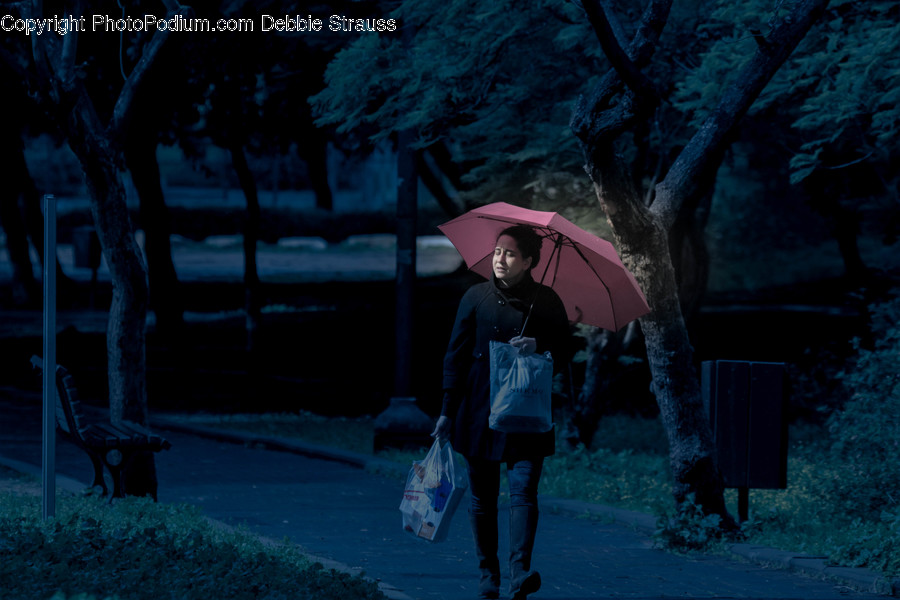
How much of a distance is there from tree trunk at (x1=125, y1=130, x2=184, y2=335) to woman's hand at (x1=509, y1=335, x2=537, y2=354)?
20973 mm

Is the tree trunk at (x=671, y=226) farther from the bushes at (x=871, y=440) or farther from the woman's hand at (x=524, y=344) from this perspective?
the woman's hand at (x=524, y=344)

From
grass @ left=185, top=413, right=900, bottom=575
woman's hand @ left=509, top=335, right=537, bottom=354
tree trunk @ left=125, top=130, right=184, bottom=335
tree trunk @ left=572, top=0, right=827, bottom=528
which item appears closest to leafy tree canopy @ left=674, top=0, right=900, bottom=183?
tree trunk @ left=572, top=0, right=827, bottom=528

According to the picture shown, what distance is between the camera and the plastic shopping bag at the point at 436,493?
6.73 metres

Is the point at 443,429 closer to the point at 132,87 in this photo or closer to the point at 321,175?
the point at 132,87

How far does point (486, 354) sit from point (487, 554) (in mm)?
1029

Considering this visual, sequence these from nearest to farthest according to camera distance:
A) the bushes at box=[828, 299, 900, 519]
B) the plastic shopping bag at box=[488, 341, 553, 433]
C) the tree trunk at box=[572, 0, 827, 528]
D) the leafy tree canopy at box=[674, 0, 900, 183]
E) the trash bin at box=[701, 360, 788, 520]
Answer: the plastic shopping bag at box=[488, 341, 553, 433] → the tree trunk at box=[572, 0, 827, 528] → the trash bin at box=[701, 360, 788, 520] → the bushes at box=[828, 299, 900, 519] → the leafy tree canopy at box=[674, 0, 900, 183]

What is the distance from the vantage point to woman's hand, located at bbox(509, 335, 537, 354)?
6719 mm

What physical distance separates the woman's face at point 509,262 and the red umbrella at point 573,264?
0.29m

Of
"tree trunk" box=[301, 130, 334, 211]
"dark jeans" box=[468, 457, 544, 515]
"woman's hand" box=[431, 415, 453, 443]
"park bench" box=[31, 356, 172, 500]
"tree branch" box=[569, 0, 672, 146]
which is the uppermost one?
"tree trunk" box=[301, 130, 334, 211]

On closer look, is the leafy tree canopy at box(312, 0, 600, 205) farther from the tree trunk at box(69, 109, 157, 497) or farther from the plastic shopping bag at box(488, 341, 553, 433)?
the plastic shopping bag at box(488, 341, 553, 433)

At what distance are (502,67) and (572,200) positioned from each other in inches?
62.2

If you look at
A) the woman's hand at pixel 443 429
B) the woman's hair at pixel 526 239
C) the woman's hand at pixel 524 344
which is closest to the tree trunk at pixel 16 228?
the woman's hair at pixel 526 239

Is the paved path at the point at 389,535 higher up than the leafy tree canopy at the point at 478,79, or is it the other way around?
the leafy tree canopy at the point at 478,79

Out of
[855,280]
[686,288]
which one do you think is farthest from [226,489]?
[855,280]
